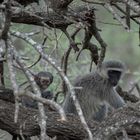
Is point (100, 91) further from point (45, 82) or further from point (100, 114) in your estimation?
point (45, 82)

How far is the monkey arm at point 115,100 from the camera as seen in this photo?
21.1ft

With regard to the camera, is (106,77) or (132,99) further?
(106,77)

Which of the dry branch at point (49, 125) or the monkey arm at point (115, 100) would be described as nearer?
the dry branch at point (49, 125)

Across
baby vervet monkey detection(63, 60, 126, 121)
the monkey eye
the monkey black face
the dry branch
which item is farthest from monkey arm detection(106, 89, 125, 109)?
the dry branch

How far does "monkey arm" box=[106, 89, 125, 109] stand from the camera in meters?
6.45

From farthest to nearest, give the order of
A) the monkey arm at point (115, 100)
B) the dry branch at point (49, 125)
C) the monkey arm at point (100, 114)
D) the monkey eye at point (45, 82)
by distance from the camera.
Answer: the monkey arm at point (115, 100) → the monkey arm at point (100, 114) → the monkey eye at point (45, 82) → the dry branch at point (49, 125)

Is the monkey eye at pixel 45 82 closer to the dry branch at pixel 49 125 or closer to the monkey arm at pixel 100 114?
the monkey arm at pixel 100 114

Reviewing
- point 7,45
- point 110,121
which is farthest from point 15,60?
point 110,121

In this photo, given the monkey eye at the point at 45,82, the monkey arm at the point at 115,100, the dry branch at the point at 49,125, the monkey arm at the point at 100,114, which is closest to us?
the dry branch at the point at 49,125

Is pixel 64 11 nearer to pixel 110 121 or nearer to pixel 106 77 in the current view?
Answer: pixel 110 121

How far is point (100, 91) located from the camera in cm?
662

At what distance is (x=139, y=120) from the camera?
3953mm

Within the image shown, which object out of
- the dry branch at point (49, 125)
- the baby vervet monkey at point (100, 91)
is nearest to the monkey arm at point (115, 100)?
the baby vervet monkey at point (100, 91)

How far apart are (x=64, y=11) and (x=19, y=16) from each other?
334mm
